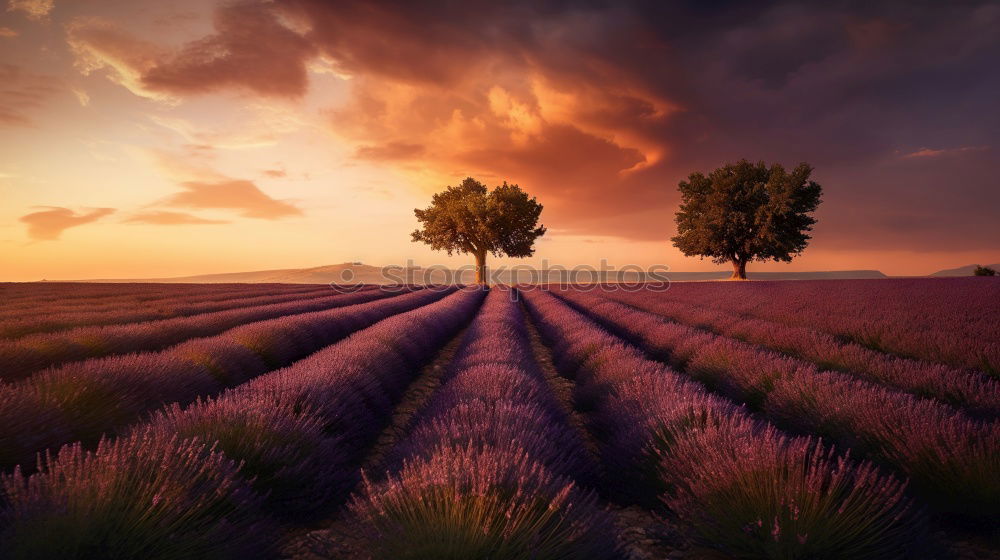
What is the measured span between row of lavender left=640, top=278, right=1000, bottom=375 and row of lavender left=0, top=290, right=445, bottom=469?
7.93 meters

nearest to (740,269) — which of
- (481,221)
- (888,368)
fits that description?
(481,221)

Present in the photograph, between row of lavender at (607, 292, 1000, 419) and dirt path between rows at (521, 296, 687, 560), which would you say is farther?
row of lavender at (607, 292, 1000, 419)

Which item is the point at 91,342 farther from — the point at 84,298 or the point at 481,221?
the point at 481,221

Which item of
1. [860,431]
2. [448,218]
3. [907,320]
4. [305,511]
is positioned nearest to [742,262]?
[448,218]

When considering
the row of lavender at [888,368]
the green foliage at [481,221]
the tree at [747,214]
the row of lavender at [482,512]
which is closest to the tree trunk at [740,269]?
the tree at [747,214]

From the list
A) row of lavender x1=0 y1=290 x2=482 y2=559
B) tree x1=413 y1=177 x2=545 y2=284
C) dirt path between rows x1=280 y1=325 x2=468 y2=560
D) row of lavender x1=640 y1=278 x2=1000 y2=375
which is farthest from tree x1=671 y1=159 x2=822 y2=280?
row of lavender x1=0 y1=290 x2=482 y2=559

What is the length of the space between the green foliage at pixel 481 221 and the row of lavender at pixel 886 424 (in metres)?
26.8

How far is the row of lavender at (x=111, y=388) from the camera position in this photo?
2619 millimetres

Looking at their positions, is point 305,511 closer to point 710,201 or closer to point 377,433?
point 377,433

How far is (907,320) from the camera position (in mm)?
7730

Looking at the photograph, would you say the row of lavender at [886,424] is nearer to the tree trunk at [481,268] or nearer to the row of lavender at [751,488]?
the row of lavender at [751,488]

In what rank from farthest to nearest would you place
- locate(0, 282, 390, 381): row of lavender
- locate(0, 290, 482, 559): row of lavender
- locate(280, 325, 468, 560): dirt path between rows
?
locate(0, 282, 390, 381): row of lavender
locate(280, 325, 468, 560): dirt path between rows
locate(0, 290, 482, 559): row of lavender

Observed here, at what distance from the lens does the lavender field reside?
1.60 meters

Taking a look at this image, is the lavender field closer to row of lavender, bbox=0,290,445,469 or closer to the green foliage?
row of lavender, bbox=0,290,445,469
